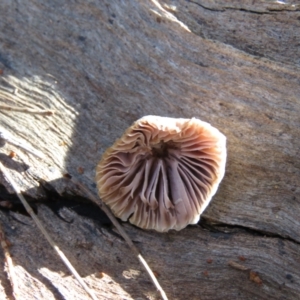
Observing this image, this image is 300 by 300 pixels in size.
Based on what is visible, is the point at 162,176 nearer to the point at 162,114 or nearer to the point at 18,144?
the point at 162,114

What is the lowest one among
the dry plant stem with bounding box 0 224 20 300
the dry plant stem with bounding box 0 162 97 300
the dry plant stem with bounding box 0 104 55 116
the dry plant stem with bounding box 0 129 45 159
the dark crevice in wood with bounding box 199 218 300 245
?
the dry plant stem with bounding box 0 224 20 300

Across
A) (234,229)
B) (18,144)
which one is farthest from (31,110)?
(234,229)

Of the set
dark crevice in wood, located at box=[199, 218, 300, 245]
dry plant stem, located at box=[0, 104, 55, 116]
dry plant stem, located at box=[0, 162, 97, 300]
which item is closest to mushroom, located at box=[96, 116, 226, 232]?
dark crevice in wood, located at box=[199, 218, 300, 245]

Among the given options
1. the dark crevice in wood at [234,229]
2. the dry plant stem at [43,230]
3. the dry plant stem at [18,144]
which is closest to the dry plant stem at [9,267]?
the dry plant stem at [43,230]

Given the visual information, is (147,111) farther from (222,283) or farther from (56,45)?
(222,283)

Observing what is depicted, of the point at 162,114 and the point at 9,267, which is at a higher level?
the point at 162,114

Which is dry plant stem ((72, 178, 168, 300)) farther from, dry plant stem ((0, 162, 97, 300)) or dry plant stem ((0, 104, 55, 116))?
dry plant stem ((0, 104, 55, 116))

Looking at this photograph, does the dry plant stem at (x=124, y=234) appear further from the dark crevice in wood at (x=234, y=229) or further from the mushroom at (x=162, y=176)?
the dark crevice in wood at (x=234, y=229)
